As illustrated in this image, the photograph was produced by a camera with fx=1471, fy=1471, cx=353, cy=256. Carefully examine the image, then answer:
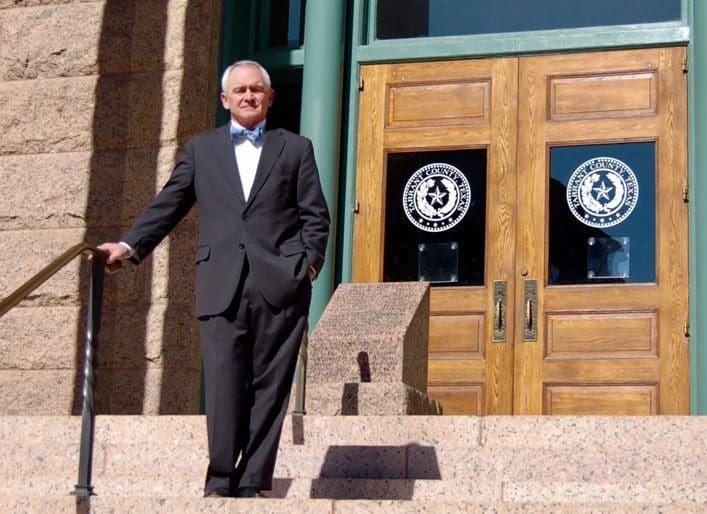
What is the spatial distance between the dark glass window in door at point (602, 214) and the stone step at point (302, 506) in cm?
436

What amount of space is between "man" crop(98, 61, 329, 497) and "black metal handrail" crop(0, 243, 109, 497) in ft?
0.63

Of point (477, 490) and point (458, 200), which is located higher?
point (458, 200)

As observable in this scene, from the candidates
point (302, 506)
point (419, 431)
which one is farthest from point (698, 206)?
point (302, 506)

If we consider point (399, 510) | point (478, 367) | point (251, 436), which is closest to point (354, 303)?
point (478, 367)

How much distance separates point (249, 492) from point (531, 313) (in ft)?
13.9

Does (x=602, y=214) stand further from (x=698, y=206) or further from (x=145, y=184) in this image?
(x=145, y=184)

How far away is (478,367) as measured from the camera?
9.45 meters

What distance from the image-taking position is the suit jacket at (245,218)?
5.69m

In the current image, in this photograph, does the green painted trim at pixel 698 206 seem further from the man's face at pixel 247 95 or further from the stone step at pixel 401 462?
the man's face at pixel 247 95

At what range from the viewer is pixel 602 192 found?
31.4 feet

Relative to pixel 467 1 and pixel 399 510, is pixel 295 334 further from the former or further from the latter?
pixel 467 1

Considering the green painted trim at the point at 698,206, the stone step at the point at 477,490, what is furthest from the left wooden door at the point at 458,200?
the stone step at the point at 477,490

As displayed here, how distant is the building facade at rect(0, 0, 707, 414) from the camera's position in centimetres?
929

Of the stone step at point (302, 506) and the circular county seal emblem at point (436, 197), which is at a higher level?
the circular county seal emblem at point (436, 197)
